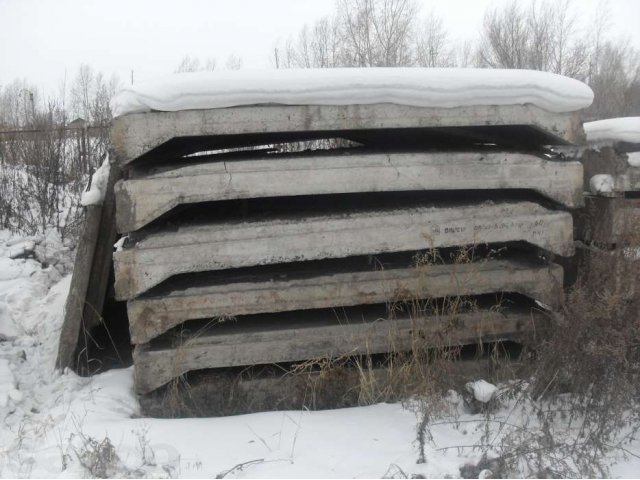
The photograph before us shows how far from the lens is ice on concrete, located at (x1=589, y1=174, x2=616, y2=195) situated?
129 inches

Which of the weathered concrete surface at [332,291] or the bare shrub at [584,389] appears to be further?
the weathered concrete surface at [332,291]

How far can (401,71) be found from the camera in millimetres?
2889

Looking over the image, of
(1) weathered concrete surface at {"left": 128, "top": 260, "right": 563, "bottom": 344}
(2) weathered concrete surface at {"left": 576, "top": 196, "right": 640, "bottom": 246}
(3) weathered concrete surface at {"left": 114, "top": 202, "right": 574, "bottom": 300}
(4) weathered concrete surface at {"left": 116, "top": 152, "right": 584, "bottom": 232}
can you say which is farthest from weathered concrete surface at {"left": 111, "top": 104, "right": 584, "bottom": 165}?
(2) weathered concrete surface at {"left": 576, "top": 196, "right": 640, "bottom": 246}

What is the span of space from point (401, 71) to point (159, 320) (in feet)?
5.85

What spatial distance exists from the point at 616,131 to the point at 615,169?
286mm

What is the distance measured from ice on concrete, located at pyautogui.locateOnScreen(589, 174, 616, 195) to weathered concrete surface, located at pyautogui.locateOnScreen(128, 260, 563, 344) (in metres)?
0.63

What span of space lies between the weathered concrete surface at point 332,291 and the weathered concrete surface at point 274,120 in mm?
762

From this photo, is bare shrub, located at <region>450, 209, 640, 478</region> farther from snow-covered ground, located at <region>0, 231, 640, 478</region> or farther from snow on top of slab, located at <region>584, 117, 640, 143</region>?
snow on top of slab, located at <region>584, 117, 640, 143</region>

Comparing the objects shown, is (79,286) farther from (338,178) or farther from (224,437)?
(338,178)

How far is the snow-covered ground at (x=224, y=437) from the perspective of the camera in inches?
92.3

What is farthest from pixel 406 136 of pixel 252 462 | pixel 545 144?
pixel 252 462

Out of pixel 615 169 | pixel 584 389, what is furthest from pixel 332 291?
pixel 615 169

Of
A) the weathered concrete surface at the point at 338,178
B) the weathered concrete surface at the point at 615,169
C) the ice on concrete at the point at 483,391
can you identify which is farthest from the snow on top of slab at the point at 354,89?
the ice on concrete at the point at 483,391

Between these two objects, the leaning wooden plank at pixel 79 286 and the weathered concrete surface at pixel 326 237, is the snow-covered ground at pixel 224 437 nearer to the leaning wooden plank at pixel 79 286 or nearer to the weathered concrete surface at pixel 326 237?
the leaning wooden plank at pixel 79 286
